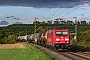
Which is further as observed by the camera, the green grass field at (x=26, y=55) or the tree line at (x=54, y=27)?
the tree line at (x=54, y=27)

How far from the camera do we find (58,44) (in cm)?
4281

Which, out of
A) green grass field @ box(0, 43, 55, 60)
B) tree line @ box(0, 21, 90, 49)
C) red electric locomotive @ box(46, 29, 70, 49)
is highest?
tree line @ box(0, 21, 90, 49)

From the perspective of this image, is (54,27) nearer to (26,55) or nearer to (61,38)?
(61,38)

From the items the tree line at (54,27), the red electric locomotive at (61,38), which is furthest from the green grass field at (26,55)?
the tree line at (54,27)

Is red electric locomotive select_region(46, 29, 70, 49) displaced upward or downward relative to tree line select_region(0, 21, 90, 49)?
downward

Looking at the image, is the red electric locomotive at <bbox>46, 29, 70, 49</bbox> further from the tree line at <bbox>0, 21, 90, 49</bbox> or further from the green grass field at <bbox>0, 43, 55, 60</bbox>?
the tree line at <bbox>0, 21, 90, 49</bbox>

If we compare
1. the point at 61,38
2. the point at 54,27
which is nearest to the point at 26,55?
the point at 61,38

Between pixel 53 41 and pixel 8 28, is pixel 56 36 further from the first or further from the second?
pixel 8 28

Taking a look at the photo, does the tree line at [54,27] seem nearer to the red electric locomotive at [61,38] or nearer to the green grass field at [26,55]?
the red electric locomotive at [61,38]

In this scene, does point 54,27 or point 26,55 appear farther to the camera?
point 54,27

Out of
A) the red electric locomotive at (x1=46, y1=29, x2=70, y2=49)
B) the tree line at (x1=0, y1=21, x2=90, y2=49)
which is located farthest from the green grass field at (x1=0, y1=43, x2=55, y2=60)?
the tree line at (x1=0, y1=21, x2=90, y2=49)

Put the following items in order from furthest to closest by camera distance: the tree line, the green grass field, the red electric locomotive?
the tree line
the red electric locomotive
the green grass field

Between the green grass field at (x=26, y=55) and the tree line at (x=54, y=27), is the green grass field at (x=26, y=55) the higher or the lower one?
the lower one

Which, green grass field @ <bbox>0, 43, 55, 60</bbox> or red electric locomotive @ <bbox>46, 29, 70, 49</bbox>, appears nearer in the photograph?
green grass field @ <bbox>0, 43, 55, 60</bbox>
